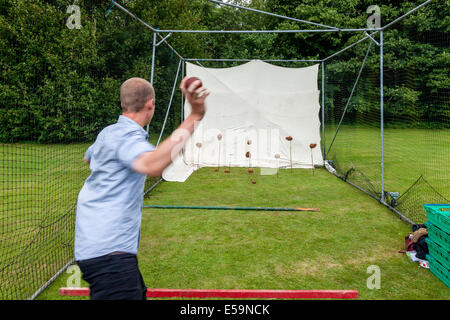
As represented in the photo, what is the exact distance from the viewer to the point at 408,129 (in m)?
6.81

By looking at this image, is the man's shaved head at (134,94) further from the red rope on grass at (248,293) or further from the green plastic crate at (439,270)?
the green plastic crate at (439,270)

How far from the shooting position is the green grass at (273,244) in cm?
307

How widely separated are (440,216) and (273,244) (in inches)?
68.7

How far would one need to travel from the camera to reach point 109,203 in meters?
1.49

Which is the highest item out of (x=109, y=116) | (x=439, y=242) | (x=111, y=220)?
(x=109, y=116)

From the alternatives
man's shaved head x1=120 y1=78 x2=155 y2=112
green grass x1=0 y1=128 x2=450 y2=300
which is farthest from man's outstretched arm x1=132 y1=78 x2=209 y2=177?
green grass x1=0 y1=128 x2=450 y2=300

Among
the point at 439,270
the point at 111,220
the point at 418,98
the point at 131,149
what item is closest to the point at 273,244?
the point at 439,270

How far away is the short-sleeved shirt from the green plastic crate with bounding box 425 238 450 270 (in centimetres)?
288

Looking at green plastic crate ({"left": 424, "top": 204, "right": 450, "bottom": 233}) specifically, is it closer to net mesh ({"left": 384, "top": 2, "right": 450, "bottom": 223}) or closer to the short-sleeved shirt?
net mesh ({"left": 384, "top": 2, "right": 450, "bottom": 223})

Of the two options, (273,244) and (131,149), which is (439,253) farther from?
(131,149)

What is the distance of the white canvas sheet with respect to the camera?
9.46 m

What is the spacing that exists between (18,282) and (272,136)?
7520 mm
